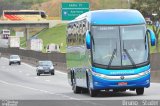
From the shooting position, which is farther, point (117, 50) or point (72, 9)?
point (72, 9)

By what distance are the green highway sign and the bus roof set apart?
29.8m

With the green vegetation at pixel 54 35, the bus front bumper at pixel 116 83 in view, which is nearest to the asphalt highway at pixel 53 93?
the bus front bumper at pixel 116 83

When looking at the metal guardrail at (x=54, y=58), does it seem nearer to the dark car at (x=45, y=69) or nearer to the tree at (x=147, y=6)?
the dark car at (x=45, y=69)

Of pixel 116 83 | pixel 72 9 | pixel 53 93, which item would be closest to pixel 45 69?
pixel 72 9

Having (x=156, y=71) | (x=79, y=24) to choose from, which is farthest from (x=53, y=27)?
(x=79, y=24)

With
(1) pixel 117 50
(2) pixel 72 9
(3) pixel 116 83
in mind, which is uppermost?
(2) pixel 72 9

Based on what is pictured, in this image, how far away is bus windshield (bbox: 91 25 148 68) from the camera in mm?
23250

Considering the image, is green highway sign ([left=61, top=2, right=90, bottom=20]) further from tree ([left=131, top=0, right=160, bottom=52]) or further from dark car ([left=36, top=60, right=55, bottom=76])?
tree ([left=131, top=0, right=160, bottom=52])

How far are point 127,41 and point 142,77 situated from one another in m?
1.37

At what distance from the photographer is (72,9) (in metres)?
54.5

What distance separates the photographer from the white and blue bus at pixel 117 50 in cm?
2308

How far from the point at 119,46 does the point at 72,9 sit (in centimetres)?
3143

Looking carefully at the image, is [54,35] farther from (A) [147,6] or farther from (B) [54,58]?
(B) [54,58]

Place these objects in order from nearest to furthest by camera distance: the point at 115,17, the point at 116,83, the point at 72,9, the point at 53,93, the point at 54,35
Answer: the point at 116,83 → the point at 115,17 → the point at 53,93 → the point at 72,9 → the point at 54,35
